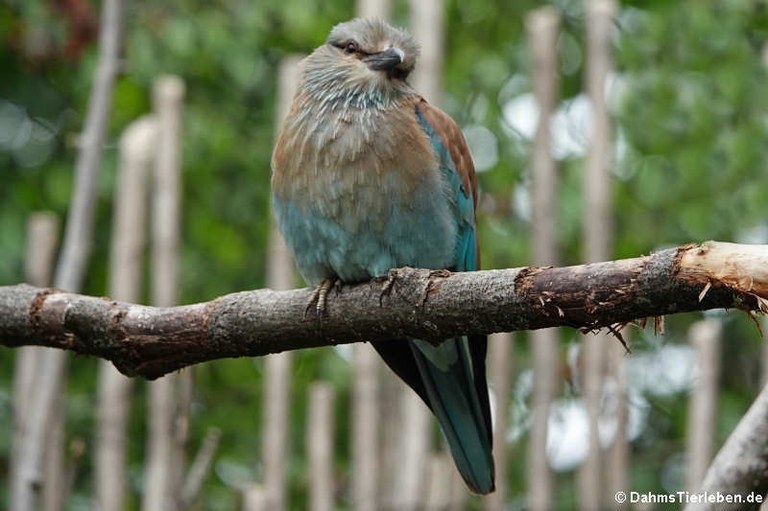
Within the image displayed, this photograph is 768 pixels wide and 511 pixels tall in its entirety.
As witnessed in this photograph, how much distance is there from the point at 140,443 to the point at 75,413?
57 cm

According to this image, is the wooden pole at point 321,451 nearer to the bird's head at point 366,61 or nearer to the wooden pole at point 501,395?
the wooden pole at point 501,395

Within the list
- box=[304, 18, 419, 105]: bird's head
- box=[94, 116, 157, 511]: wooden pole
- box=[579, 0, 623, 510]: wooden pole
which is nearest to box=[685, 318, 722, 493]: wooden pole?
box=[579, 0, 623, 510]: wooden pole

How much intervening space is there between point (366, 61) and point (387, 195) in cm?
63

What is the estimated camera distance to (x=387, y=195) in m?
3.62

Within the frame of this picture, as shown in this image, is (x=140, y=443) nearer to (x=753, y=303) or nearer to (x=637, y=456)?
(x=637, y=456)

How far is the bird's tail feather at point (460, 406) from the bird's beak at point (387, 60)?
867mm

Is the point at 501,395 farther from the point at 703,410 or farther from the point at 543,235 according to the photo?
the point at 703,410

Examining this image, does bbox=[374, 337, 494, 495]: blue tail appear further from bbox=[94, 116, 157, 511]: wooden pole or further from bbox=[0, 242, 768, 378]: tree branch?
bbox=[94, 116, 157, 511]: wooden pole

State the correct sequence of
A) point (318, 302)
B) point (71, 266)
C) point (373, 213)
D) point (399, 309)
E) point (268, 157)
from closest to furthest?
point (399, 309) → point (318, 302) → point (373, 213) → point (71, 266) → point (268, 157)

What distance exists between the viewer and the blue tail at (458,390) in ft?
12.4

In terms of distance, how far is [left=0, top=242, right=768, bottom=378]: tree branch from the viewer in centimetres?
234

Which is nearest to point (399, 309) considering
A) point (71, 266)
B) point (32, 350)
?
point (71, 266)

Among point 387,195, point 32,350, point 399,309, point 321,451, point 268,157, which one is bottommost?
point 321,451

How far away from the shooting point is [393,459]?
4.50 meters
